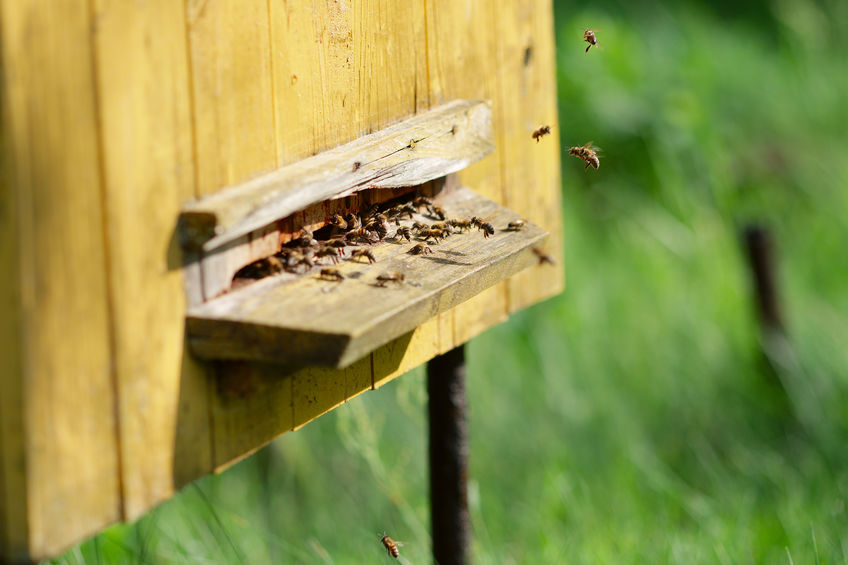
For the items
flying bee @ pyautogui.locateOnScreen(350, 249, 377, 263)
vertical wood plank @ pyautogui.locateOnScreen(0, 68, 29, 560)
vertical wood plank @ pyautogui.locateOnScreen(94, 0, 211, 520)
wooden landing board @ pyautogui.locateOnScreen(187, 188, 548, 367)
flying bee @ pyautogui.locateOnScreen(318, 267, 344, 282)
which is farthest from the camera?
flying bee @ pyautogui.locateOnScreen(350, 249, 377, 263)

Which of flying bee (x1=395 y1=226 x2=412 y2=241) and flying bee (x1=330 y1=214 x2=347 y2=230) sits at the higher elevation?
flying bee (x1=330 y1=214 x2=347 y2=230)

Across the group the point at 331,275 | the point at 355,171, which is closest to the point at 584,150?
the point at 355,171

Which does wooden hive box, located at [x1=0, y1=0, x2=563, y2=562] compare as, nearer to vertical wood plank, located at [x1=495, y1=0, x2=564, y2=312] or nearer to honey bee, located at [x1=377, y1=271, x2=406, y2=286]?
honey bee, located at [x1=377, y1=271, x2=406, y2=286]

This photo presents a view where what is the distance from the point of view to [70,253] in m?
1.31

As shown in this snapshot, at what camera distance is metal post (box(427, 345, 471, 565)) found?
9.02 ft

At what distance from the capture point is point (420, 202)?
2.13 meters

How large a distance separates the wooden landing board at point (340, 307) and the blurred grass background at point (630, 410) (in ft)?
3.02

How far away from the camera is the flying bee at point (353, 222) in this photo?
1.92m

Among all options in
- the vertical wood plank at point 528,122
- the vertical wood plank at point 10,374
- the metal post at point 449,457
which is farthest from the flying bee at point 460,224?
the vertical wood plank at point 10,374

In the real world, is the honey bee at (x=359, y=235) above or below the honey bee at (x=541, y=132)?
below

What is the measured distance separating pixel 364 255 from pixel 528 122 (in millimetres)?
972

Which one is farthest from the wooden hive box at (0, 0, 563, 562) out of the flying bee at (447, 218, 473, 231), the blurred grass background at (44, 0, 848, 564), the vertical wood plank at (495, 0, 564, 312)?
Result: the blurred grass background at (44, 0, 848, 564)

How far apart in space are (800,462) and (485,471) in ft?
4.21

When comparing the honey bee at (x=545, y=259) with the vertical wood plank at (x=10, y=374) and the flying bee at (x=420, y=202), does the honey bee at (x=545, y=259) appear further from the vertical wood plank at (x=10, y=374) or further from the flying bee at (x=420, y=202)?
the vertical wood plank at (x=10, y=374)
